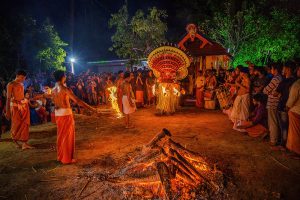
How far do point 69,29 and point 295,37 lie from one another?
91.8 feet

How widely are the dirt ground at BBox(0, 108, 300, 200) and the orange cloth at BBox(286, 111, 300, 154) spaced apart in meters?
0.31

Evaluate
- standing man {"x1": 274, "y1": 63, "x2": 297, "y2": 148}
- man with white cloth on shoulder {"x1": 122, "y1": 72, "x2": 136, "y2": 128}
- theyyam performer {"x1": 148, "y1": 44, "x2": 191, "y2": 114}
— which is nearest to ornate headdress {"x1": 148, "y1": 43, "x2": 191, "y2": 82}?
theyyam performer {"x1": 148, "y1": 44, "x2": 191, "y2": 114}

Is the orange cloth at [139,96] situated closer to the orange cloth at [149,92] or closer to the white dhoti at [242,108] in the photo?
the orange cloth at [149,92]

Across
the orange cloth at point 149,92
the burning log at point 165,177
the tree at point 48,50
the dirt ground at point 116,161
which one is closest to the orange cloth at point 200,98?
the orange cloth at point 149,92

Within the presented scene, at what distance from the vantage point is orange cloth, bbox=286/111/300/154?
5.68 m

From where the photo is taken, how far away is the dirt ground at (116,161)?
4.34 metres

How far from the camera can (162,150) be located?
4695 mm

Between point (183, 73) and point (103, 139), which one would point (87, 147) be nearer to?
point (103, 139)

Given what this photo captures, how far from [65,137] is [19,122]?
2006mm

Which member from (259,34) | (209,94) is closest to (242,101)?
(209,94)

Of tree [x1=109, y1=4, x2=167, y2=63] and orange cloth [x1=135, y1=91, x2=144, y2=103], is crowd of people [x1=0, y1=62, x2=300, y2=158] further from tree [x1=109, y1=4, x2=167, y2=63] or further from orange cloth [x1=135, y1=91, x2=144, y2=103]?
tree [x1=109, y1=4, x2=167, y2=63]

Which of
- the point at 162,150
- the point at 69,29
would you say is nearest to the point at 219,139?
the point at 162,150

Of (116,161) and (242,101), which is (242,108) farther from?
(116,161)

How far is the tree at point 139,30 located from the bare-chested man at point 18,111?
1420cm
